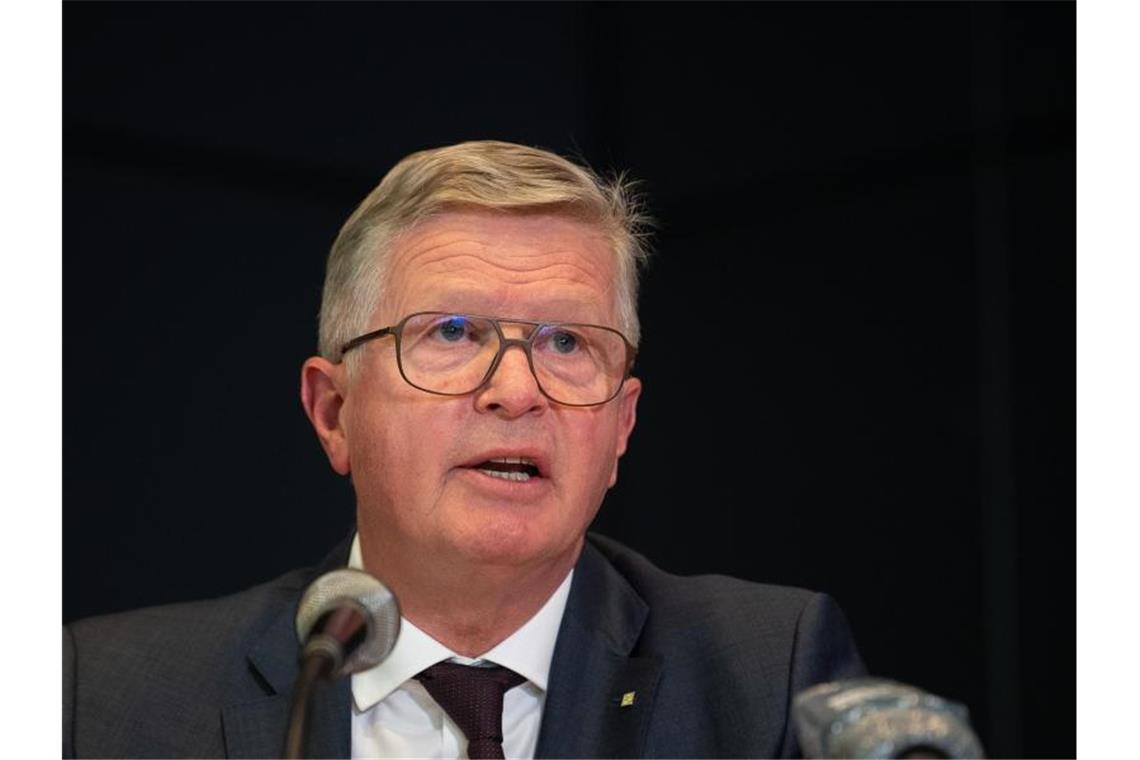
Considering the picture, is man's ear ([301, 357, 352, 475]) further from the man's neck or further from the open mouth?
the open mouth

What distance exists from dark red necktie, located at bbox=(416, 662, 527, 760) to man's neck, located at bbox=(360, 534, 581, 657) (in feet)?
0.15

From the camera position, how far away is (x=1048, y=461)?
247 centimetres

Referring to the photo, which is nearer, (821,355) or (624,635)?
(624,635)

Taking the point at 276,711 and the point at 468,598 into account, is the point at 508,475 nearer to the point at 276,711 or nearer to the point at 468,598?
the point at 468,598

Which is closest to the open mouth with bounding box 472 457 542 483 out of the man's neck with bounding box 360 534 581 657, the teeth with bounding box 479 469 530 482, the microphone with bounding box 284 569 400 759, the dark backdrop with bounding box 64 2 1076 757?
the teeth with bounding box 479 469 530 482

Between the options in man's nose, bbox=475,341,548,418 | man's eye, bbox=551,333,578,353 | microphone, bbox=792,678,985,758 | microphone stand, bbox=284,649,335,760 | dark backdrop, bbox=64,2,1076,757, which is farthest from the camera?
dark backdrop, bbox=64,2,1076,757

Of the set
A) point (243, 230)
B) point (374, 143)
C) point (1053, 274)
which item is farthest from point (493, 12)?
point (1053, 274)

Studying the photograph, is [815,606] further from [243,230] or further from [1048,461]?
[243,230]

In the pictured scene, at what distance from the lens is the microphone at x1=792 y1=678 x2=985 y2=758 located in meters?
1.07

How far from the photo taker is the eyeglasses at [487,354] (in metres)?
1.92

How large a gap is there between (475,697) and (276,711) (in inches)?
11.1

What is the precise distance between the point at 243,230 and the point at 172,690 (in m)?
0.86

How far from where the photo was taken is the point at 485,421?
6.17 ft

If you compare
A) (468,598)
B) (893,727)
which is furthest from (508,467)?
(893,727)
